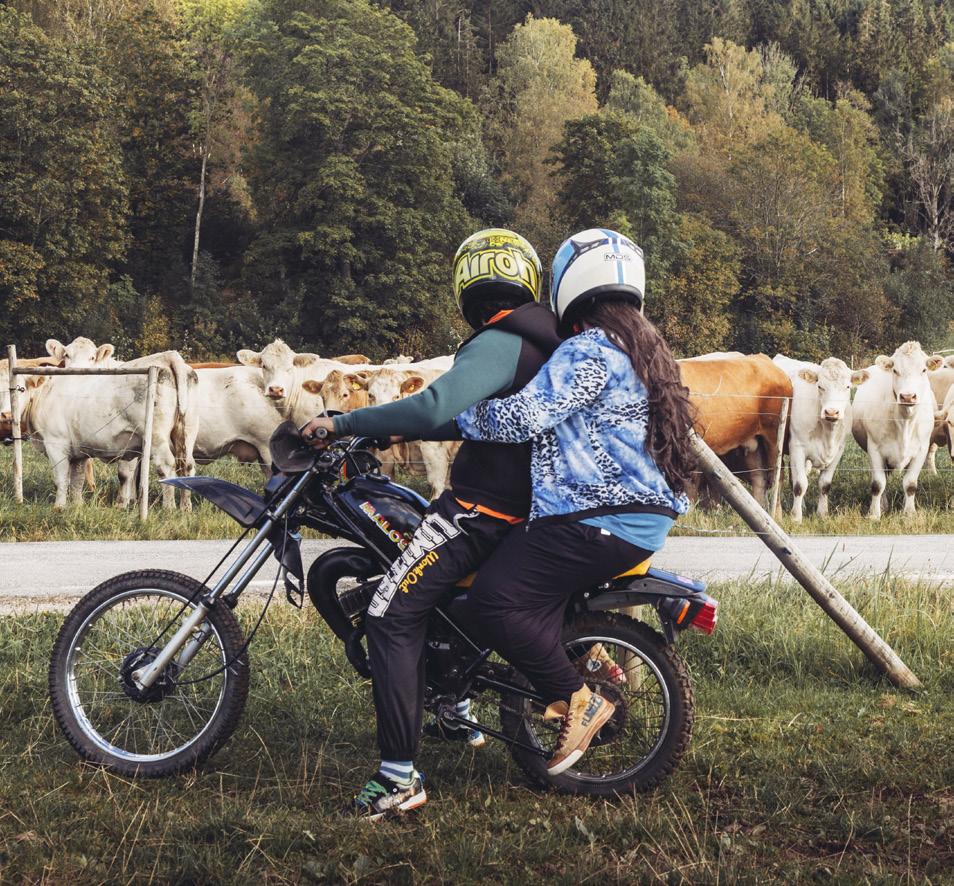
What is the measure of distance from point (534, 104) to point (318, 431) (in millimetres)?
75930

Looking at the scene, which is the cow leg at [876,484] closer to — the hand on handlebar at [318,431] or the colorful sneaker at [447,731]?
the colorful sneaker at [447,731]

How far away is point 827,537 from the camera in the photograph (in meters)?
13.4

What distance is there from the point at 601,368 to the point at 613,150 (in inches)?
2493

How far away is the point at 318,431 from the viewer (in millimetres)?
4309

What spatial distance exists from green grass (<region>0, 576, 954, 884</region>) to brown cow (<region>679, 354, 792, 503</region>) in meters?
10.8

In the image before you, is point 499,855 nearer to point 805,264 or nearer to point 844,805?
point 844,805

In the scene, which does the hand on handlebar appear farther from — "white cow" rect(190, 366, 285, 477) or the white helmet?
"white cow" rect(190, 366, 285, 477)

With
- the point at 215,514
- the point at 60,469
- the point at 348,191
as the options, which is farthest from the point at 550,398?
the point at 348,191

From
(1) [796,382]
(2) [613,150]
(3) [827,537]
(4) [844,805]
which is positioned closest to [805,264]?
(2) [613,150]

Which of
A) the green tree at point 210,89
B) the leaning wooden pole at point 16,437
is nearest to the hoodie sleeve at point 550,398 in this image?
the leaning wooden pole at point 16,437

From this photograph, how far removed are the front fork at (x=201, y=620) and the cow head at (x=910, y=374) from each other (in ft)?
44.6

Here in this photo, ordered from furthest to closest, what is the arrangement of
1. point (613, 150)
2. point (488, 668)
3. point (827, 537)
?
point (613, 150) < point (827, 537) < point (488, 668)

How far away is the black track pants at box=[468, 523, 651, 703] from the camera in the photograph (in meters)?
4.23

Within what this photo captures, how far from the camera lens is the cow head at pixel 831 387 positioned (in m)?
16.4
